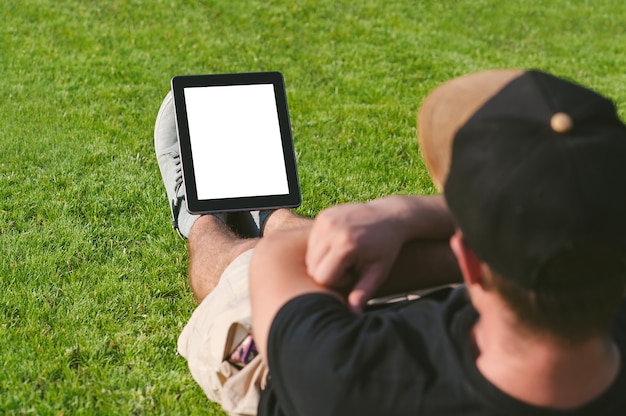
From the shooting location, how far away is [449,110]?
2.03 m

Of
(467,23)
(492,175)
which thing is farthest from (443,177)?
(467,23)

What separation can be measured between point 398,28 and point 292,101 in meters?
2.36

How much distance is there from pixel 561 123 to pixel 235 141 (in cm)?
231

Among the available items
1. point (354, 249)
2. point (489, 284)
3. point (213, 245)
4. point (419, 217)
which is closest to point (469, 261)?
point (489, 284)

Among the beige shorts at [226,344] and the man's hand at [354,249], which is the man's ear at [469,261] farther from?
the beige shorts at [226,344]

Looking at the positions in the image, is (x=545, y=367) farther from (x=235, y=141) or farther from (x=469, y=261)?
(x=235, y=141)

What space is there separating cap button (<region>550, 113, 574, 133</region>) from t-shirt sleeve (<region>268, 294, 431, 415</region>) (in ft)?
1.95

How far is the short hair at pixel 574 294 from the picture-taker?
69.2 inches

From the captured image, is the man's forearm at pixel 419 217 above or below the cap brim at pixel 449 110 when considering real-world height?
below

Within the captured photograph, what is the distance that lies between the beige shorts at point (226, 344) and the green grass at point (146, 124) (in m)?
0.46

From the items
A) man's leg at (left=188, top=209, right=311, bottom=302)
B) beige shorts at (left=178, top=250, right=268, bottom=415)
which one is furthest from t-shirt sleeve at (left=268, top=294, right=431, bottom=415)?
man's leg at (left=188, top=209, right=311, bottom=302)

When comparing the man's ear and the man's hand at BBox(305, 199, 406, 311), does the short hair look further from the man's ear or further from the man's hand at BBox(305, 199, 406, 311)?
the man's hand at BBox(305, 199, 406, 311)

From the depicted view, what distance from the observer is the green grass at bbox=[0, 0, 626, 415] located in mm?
3645

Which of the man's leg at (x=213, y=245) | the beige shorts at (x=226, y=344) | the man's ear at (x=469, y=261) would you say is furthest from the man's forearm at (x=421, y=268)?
the man's leg at (x=213, y=245)
